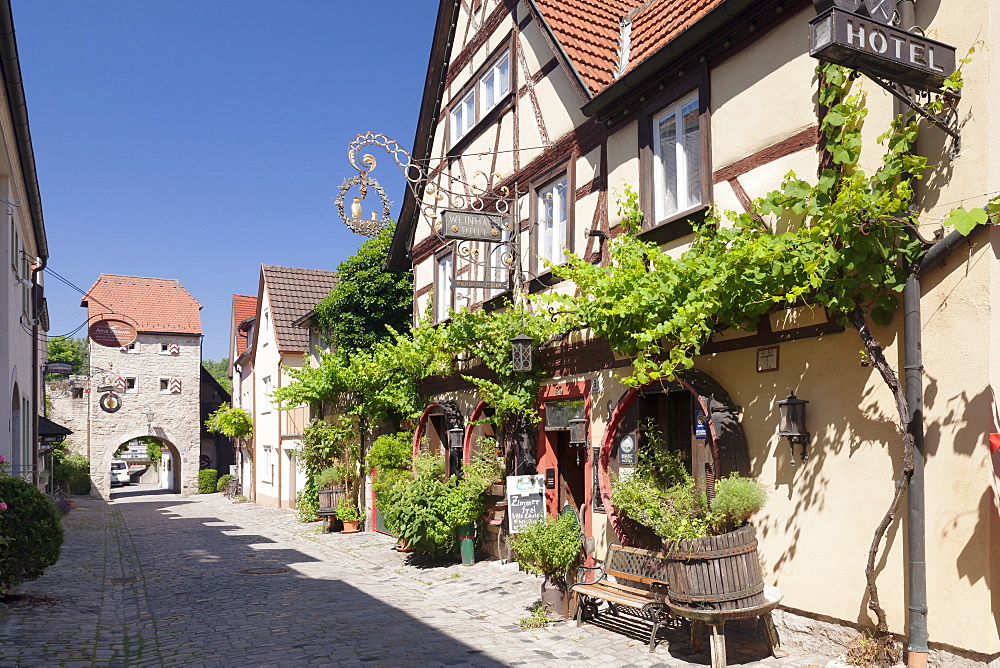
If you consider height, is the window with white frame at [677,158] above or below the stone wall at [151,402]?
above

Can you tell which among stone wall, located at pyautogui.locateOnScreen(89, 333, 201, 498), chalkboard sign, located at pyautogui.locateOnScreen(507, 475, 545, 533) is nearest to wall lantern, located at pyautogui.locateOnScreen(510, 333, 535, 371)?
chalkboard sign, located at pyautogui.locateOnScreen(507, 475, 545, 533)

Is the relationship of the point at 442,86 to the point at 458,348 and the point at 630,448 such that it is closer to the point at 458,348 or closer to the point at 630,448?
the point at 458,348

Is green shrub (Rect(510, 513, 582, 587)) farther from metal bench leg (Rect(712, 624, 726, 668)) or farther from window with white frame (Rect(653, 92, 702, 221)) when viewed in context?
window with white frame (Rect(653, 92, 702, 221))

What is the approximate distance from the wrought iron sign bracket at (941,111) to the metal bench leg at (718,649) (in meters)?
4.11

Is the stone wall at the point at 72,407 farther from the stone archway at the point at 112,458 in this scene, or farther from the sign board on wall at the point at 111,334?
the sign board on wall at the point at 111,334

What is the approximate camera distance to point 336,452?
69.1ft

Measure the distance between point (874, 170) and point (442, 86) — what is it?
10287 mm

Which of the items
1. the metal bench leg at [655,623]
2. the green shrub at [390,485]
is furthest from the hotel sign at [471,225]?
the metal bench leg at [655,623]

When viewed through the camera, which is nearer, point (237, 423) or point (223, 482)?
point (237, 423)

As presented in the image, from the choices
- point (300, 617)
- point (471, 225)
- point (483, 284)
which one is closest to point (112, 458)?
point (483, 284)

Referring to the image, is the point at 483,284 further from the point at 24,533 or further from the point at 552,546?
the point at 24,533

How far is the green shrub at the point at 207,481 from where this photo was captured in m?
39.9

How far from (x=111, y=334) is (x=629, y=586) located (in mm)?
34665

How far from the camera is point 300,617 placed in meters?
9.41
